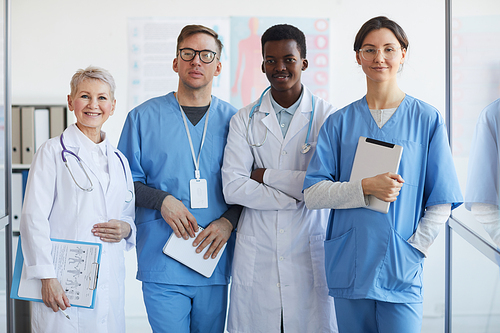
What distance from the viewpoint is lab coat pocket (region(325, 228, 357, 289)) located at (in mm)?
1404

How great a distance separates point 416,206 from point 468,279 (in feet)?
2.27

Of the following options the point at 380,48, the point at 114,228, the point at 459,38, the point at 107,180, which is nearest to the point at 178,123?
the point at 107,180

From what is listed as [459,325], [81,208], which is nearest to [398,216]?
[459,325]

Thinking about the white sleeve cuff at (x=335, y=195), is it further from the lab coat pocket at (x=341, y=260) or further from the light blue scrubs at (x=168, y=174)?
the light blue scrubs at (x=168, y=174)

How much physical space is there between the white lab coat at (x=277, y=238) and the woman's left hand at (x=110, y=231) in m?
0.44

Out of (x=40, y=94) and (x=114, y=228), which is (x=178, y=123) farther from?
(x=40, y=94)

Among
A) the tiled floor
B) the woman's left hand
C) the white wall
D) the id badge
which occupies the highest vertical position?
the white wall

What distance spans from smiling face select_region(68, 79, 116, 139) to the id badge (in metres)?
0.46

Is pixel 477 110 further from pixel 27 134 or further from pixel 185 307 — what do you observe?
pixel 27 134

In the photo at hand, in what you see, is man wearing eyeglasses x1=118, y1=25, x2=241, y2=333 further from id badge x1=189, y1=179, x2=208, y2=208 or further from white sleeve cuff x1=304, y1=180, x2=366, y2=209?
white sleeve cuff x1=304, y1=180, x2=366, y2=209

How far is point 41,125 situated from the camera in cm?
293

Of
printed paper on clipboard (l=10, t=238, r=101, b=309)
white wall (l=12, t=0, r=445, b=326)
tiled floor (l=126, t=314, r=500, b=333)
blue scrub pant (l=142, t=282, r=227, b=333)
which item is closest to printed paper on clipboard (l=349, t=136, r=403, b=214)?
tiled floor (l=126, t=314, r=500, b=333)

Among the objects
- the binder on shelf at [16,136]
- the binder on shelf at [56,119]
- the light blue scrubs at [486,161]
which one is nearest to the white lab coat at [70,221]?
the light blue scrubs at [486,161]

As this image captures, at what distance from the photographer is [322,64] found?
10.6ft
